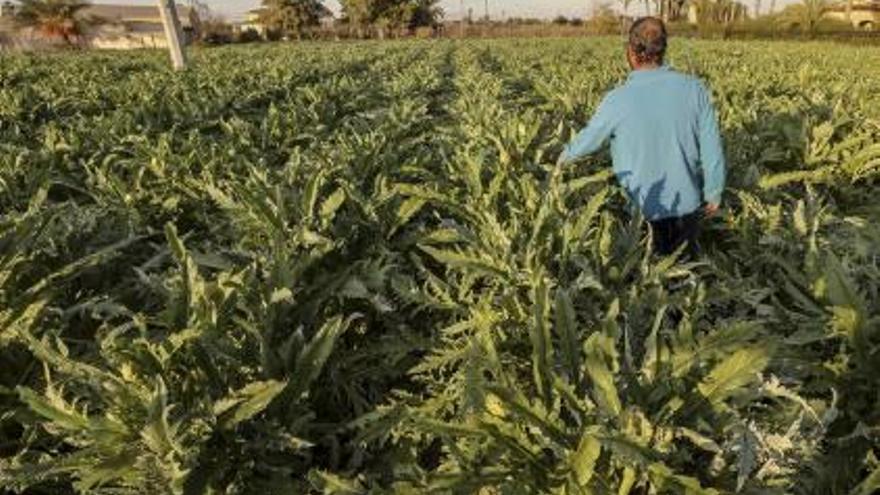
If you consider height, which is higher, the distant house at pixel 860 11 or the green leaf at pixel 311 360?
the green leaf at pixel 311 360

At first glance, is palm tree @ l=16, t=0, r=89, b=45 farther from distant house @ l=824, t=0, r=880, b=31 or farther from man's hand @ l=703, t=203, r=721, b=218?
man's hand @ l=703, t=203, r=721, b=218

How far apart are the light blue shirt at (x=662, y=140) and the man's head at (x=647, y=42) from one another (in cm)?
6

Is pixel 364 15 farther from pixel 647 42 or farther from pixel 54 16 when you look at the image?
pixel 647 42

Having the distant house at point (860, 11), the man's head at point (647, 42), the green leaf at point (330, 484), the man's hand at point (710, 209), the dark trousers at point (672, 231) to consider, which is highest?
the man's head at point (647, 42)

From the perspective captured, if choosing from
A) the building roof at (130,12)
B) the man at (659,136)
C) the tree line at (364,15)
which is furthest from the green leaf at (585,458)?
the building roof at (130,12)

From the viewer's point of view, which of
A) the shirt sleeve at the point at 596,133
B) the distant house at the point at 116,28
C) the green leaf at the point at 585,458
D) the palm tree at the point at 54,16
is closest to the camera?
the green leaf at the point at 585,458

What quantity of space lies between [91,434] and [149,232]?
305 centimetres

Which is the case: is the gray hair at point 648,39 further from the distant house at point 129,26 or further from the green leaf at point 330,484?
the distant house at point 129,26

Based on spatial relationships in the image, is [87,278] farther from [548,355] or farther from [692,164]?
[692,164]

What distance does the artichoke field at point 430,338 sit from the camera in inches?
108

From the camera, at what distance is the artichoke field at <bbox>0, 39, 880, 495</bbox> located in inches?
108

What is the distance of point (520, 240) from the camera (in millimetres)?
4246

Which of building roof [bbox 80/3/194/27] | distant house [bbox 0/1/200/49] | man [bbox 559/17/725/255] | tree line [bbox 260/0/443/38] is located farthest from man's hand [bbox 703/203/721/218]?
building roof [bbox 80/3/194/27]

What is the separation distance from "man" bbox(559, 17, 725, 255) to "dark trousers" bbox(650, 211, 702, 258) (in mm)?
12
